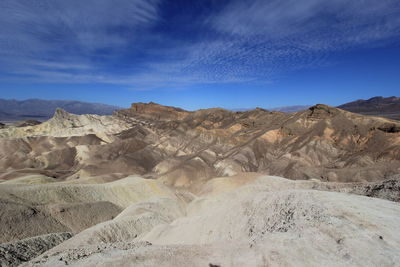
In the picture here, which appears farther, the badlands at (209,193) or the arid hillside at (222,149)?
the arid hillside at (222,149)

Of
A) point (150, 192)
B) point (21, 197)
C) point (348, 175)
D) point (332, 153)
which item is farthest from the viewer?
point (332, 153)

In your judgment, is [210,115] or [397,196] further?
[210,115]

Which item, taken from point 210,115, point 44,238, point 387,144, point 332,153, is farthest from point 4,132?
point 387,144

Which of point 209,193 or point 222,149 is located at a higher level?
point 222,149

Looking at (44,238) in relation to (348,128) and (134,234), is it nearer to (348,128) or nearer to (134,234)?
(134,234)

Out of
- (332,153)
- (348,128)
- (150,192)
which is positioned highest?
(348,128)

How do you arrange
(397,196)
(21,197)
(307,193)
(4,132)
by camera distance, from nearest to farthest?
(307,193) → (397,196) → (21,197) → (4,132)

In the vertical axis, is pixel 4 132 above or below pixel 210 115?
below

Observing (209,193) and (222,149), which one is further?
(222,149)
